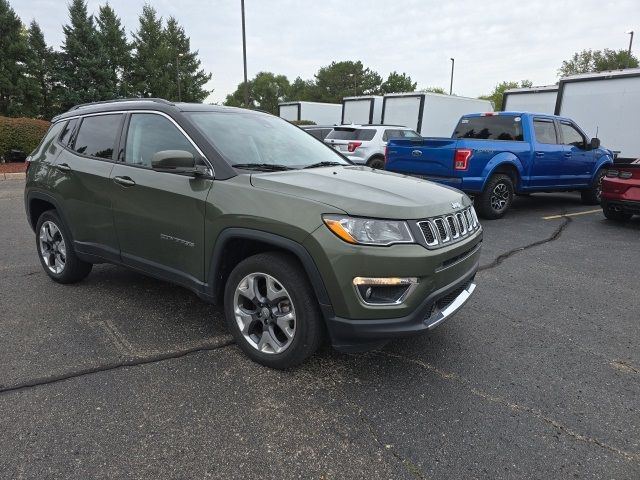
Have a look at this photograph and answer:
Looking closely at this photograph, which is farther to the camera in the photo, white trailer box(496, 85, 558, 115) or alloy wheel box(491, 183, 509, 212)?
white trailer box(496, 85, 558, 115)

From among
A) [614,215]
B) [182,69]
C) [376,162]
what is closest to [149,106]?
[614,215]

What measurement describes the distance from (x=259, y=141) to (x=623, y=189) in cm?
659

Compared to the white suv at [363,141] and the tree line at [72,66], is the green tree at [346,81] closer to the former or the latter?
the tree line at [72,66]

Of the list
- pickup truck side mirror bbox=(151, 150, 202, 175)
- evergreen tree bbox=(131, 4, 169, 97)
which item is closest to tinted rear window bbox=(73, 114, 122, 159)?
pickup truck side mirror bbox=(151, 150, 202, 175)

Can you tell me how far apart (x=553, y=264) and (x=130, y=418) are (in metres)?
4.99

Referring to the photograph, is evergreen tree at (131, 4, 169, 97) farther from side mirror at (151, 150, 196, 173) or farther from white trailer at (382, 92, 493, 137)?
side mirror at (151, 150, 196, 173)

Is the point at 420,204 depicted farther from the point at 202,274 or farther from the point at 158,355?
the point at 158,355

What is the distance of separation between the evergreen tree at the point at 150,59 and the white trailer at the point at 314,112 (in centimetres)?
1862

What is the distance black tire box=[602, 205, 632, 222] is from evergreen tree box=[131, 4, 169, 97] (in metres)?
37.8

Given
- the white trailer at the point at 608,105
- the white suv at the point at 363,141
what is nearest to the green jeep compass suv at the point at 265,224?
the white suv at the point at 363,141

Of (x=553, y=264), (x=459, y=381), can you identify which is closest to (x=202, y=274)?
(x=459, y=381)

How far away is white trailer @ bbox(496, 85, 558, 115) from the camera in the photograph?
1388 cm

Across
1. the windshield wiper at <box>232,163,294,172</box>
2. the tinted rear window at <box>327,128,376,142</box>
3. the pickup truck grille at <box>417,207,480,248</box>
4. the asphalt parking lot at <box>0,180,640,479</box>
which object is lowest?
the asphalt parking lot at <box>0,180,640,479</box>

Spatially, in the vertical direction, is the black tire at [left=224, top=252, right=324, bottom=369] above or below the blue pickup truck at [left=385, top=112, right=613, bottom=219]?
below
